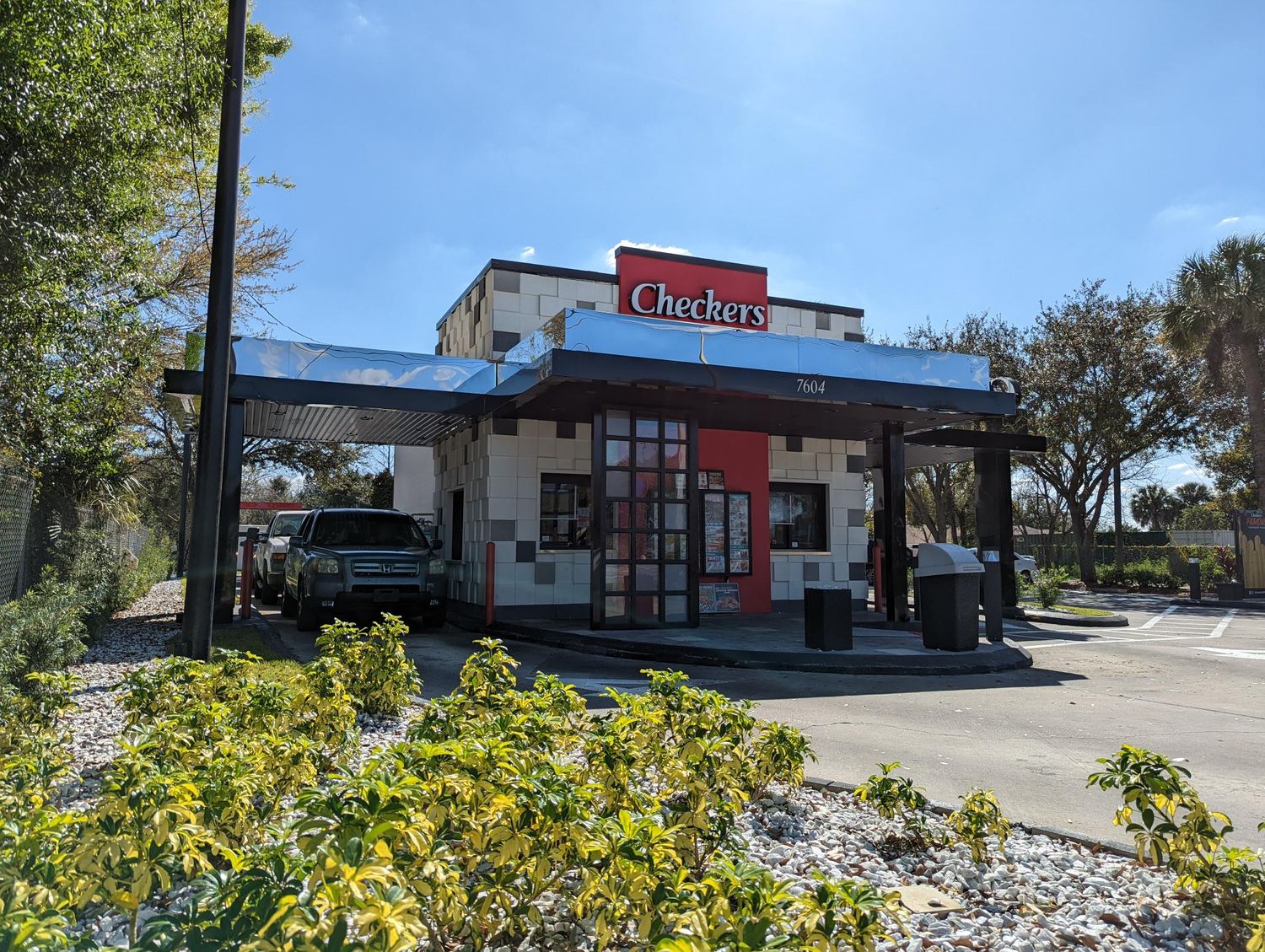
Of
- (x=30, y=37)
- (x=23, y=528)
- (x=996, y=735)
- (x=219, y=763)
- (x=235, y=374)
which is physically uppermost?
(x=30, y=37)

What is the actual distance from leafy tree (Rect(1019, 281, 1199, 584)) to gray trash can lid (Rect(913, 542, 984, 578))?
2172 centimetres

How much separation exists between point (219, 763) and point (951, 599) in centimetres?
963

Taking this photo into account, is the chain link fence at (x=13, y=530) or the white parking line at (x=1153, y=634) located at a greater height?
the chain link fence at (x=13, y=530)

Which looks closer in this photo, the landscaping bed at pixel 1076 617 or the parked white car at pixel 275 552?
the landscaping bed at pixel 1076 617

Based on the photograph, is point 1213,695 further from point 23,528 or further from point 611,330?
point 23,528

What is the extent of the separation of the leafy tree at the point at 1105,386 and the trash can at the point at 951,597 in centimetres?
2177

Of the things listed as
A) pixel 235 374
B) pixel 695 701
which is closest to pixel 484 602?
pixel 235 374

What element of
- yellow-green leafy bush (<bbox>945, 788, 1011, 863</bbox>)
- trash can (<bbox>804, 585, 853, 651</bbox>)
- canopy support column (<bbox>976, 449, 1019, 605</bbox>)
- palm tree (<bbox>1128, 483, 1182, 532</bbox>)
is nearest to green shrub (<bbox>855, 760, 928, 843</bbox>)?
yellow-green leafy bush (<bbox>945, 788, 1011, 863</bbox>)

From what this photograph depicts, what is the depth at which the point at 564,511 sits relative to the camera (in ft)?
48.0

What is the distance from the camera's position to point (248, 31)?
15.7 metres

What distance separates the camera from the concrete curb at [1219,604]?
21000mm

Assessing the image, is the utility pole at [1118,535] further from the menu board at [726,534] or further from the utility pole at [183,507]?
the utility pole at [183,507]

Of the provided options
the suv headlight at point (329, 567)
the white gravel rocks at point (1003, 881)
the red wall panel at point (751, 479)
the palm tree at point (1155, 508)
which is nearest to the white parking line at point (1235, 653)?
the red wall panel at point (751, 479)

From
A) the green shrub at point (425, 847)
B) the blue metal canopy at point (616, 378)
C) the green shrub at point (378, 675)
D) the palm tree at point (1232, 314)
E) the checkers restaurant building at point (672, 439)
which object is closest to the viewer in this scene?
the green shrub at point (425, 847)
